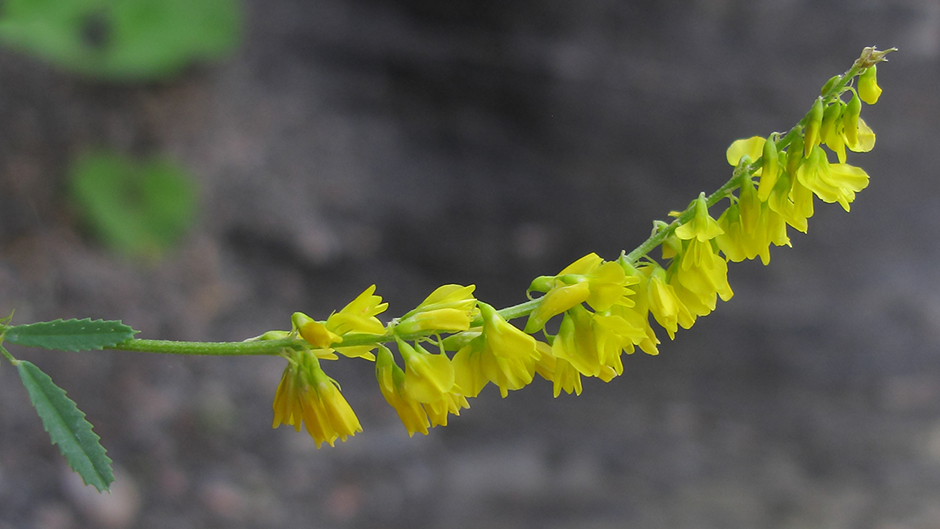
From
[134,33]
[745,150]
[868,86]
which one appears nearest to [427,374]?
[745,150]

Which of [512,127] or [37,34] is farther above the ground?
[512,127]

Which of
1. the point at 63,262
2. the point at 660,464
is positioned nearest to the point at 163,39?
the point at 63,262

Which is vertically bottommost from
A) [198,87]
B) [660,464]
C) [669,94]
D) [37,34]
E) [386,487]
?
[386,487]

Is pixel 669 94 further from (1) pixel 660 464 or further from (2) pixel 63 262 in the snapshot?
(2) pixel 63 262

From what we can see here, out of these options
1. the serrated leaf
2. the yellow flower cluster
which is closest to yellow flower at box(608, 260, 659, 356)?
the yellow flower cluster

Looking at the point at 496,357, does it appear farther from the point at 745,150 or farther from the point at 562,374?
the point at 745,150

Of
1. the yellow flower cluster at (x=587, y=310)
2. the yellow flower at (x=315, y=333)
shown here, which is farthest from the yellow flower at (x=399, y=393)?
the yellow flower at (x=315, y=333)

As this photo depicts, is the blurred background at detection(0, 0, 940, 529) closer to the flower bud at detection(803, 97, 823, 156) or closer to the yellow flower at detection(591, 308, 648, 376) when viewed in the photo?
the yellow flower at detection(591, 308, 648, 376)
